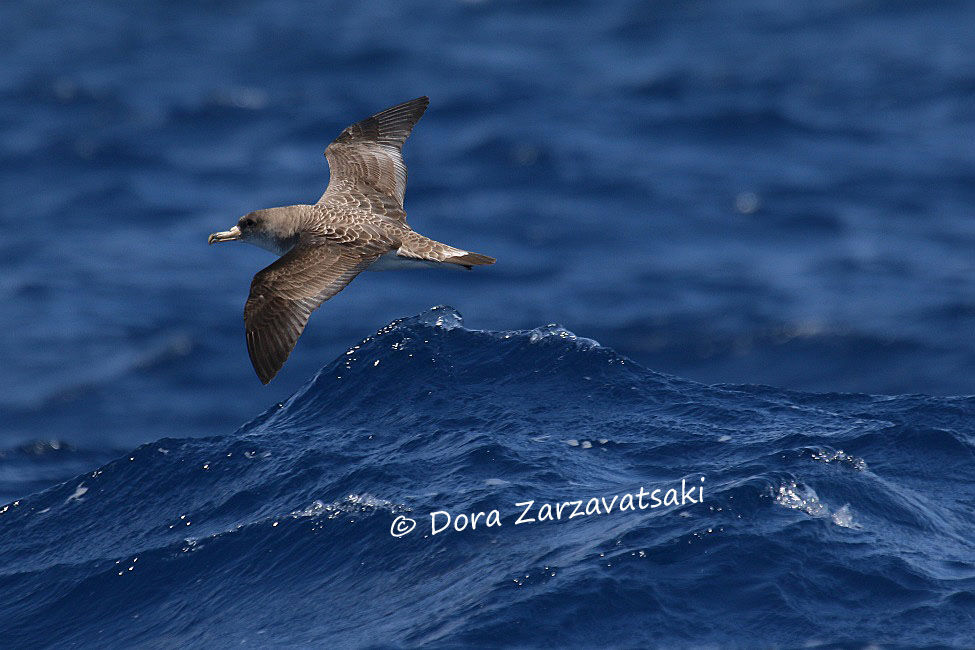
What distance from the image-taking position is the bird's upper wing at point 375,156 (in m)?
13.7

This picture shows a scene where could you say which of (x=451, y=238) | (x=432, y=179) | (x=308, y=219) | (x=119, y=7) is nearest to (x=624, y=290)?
(x=451, y=238)

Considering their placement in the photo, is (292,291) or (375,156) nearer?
(292,291)

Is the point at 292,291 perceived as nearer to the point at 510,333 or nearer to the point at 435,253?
the point at 435,253

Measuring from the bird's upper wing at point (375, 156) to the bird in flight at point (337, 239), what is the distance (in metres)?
0.01

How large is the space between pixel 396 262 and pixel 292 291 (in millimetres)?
1464

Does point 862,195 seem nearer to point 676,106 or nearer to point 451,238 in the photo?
point 676,106

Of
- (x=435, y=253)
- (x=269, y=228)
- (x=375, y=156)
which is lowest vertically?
(x=435, y=253)

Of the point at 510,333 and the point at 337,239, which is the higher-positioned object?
the point at 337,239

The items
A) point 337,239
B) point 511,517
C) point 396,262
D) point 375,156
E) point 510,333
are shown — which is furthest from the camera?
point 375,156

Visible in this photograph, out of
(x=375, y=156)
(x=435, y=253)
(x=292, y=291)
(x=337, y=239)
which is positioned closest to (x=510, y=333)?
(x=435, y=253)

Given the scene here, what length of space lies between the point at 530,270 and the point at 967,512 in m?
12.6

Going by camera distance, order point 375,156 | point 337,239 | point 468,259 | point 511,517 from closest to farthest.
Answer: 1. point 511,517
2. point 468,259
3. point 337,239
4. point 375,156

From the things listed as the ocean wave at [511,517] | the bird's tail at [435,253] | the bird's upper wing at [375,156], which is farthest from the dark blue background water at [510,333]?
the bird's upper wing at [375,156]

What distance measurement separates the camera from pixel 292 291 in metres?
11.1
